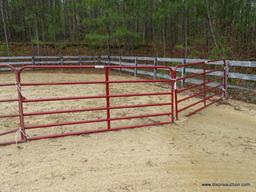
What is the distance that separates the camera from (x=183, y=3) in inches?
662

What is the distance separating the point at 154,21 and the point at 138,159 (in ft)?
65.1

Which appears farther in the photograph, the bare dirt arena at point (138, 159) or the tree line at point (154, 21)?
the tree line at point (154, 21)

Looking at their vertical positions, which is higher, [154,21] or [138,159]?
[154,21]

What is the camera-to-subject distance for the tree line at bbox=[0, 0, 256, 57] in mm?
15586

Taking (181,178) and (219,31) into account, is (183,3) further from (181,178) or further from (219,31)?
(181,178)

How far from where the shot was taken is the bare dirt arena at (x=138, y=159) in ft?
9.99

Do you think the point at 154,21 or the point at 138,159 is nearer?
the point at 138,159

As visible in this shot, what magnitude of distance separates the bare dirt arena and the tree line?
26.8ft

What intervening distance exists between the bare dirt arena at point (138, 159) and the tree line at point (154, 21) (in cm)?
816

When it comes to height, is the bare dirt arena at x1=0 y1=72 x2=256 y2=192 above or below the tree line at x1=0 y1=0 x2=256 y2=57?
below

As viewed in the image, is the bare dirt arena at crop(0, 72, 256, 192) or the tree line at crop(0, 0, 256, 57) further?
the tree line at crop(0, 0, 256, 57)

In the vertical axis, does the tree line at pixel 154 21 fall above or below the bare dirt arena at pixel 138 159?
above

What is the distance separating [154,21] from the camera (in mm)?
21953

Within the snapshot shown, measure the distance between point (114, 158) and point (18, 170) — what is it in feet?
4.34
